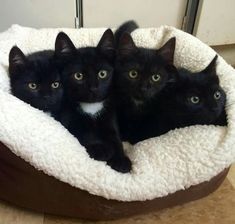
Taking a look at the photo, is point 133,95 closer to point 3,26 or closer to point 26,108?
point 26,108

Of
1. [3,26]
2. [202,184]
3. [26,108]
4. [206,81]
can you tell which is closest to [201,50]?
[206,81]

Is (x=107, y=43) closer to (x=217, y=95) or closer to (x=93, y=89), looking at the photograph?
(x=93, y=89)

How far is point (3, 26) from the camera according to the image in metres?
1.88

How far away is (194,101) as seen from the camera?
1118mm

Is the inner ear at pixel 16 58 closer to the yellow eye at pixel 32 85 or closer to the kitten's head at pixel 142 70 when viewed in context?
the yellow eye at pixel 32 85

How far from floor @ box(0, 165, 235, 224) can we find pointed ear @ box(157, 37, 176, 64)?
1.68ft

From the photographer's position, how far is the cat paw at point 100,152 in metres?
1.09

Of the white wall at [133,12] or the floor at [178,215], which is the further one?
the white wall at [133,12]

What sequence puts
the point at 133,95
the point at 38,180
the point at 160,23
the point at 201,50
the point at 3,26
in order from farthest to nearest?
the point at 160,23
the point at 3,26
the point at 201,50
the point at 133,95
the point at 38,180

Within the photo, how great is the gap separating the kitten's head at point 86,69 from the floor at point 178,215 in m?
0.41

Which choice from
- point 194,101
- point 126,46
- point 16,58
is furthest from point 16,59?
point 194,101

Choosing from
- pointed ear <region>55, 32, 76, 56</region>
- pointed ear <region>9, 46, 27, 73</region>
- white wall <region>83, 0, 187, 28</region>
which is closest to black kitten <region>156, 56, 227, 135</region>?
pointed ear <region>55, 32, 76, 56</region>

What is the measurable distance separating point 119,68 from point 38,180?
449 mm

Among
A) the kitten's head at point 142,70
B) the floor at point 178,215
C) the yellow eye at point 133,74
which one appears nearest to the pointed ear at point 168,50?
the kitten's head at point 142,70
